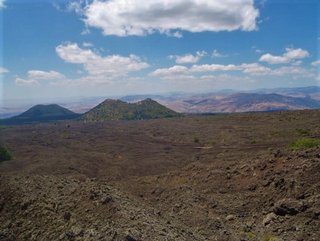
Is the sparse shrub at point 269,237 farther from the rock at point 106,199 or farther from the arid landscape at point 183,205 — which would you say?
the rock at point 106,199

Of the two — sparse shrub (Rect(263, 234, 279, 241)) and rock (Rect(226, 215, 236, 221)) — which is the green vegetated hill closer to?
rock (Rect(226, 215, 236, 221))

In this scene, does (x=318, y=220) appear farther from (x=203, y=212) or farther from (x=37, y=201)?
(x=37, y=201)

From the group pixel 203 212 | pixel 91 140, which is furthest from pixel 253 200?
pixel 91 140

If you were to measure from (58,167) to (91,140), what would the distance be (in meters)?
33.8

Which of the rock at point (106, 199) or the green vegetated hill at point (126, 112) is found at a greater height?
the rock at point (106, 199)

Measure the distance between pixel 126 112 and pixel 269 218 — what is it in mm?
141434

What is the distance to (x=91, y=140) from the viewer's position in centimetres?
7781

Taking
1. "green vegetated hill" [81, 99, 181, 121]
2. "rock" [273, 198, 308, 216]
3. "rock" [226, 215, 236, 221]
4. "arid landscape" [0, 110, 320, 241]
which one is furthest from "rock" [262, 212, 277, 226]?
"green vegetated hill" [81, 99, 181, 121]

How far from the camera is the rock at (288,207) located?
1609 centimetres

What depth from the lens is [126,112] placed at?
6161 inches

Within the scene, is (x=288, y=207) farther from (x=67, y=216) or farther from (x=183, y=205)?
(x=67, y=216)

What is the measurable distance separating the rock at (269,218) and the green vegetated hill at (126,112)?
435ft

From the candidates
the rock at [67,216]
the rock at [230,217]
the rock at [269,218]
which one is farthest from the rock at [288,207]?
the rock at [67,216]

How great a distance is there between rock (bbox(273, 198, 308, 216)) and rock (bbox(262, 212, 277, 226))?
33cm
